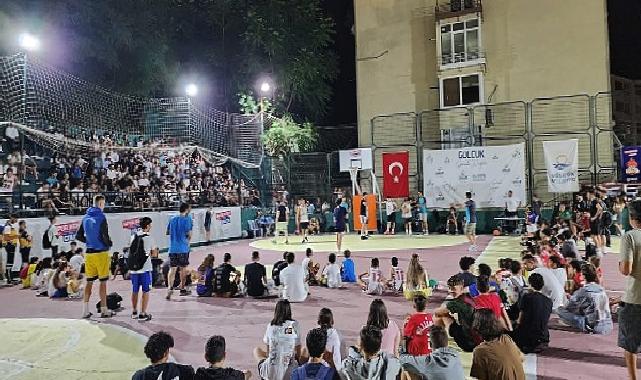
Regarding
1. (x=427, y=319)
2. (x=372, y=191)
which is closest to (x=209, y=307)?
(x=427, y=319)

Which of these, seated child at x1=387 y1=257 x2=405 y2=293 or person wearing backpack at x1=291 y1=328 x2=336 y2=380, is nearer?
person wearing backpack at x1=291 y1=328 x2=336 y2=380

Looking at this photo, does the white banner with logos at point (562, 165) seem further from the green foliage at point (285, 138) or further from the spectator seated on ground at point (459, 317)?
the spectator seated on ground at point (459, 317)

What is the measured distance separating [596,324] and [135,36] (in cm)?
2760

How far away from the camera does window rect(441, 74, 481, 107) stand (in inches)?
1203

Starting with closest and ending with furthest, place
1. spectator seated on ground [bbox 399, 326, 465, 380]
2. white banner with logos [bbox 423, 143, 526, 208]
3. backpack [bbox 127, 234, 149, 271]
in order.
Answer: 1. spectator seated on ground [bbox 399, 326, 465, 380]
2. backpack [bbox 127, 234, 149, 271]
3. white banner with logos [bbox 423, 143, 526, 208]

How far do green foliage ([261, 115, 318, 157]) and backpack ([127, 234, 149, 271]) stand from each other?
81.5ft

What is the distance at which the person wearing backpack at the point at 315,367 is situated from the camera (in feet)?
13.8

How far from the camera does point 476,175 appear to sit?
1005 inches

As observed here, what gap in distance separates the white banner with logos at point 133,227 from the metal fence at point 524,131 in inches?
355

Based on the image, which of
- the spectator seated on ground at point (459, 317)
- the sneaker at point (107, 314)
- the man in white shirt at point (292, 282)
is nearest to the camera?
the spectator seated on ground at point (459, 317)

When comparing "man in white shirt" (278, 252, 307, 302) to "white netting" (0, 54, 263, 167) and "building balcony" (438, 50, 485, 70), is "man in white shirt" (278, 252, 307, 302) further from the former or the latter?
"building balcony" (438, 50, 485, 70)

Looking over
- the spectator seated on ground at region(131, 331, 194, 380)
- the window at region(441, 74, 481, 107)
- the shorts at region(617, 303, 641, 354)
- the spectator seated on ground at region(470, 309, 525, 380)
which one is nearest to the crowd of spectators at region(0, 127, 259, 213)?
the window at region(441, 74, 481, 107)

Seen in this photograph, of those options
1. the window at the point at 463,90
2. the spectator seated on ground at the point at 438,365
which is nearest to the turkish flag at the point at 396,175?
the window at the point at 463,90

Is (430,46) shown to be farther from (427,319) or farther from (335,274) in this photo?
(427,319)
